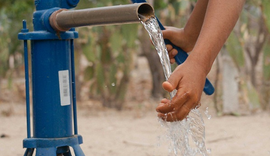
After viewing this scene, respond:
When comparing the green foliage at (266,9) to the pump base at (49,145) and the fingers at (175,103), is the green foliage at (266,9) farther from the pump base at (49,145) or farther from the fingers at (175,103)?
the fingers at (175,103)

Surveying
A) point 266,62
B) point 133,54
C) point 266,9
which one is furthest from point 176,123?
point 133,54

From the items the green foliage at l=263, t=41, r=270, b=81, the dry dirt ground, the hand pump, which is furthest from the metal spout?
the green foliage at l=263, t=41, r=270, b=81

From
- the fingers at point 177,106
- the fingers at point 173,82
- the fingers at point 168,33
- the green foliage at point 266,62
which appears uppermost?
the fingers at point 168,33

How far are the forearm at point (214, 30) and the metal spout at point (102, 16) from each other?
19cm

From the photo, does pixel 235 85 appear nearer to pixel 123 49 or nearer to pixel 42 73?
pixel 123 49

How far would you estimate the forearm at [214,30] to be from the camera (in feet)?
3.90

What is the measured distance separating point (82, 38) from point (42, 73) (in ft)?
9.82

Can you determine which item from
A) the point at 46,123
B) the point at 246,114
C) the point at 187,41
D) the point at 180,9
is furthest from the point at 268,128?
the point at 46,123

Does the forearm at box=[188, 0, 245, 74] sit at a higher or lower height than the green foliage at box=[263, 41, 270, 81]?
higher

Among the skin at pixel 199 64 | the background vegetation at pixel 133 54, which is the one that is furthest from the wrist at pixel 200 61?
the background vegetation at pixel 133 54

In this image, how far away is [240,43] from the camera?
3.85 meters

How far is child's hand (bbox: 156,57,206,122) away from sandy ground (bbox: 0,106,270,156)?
0.99m

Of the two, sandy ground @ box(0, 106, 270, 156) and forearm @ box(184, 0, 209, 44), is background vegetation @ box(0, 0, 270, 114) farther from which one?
forearm @ box(184, 0, 209, 44)

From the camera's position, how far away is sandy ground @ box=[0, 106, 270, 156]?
269 cm
